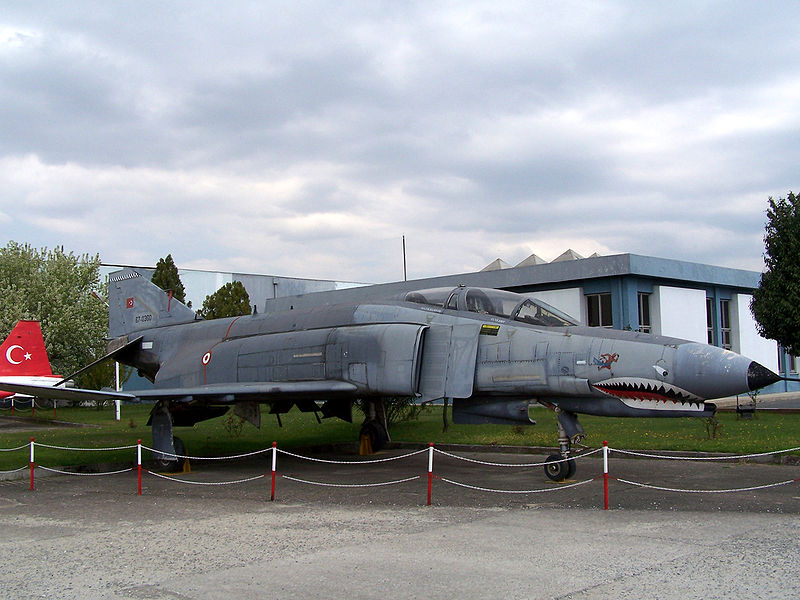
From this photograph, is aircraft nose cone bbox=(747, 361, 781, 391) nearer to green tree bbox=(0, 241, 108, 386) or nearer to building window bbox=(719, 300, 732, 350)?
building window bbox=(719, 300, 732, 350)

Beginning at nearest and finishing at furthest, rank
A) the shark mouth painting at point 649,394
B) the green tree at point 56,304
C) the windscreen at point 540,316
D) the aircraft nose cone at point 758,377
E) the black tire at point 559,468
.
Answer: the aircraft nose cone at point 758,377
the shark mouth painting at point 649,394
the black tire at point 559,468
the windscreen at point 540,316
the green tree at point 56,304

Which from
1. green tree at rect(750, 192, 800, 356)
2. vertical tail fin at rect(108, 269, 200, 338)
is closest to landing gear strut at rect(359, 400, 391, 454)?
vertical tail fin at rect(108, 269, 200, 338)

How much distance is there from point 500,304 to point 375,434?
5437 mm

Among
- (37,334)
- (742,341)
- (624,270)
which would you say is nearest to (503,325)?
(624,270)

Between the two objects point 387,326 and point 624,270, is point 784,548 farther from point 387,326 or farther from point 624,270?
point 624,270

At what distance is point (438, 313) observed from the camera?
1205 cm

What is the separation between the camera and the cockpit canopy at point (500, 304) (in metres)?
11.2

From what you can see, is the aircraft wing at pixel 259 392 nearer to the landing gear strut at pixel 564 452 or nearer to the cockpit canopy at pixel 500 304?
the cockpit canopy at pixel 500 304

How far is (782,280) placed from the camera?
76.4 feet

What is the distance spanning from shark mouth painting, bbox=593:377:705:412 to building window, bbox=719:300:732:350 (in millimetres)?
26595

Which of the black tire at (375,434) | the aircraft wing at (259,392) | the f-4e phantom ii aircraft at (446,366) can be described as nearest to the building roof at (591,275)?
the black tire at (375,434)

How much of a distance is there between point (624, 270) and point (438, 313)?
17339 millimetres

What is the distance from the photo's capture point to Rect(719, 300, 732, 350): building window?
34.0 m

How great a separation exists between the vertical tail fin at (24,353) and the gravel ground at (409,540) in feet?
51.0
